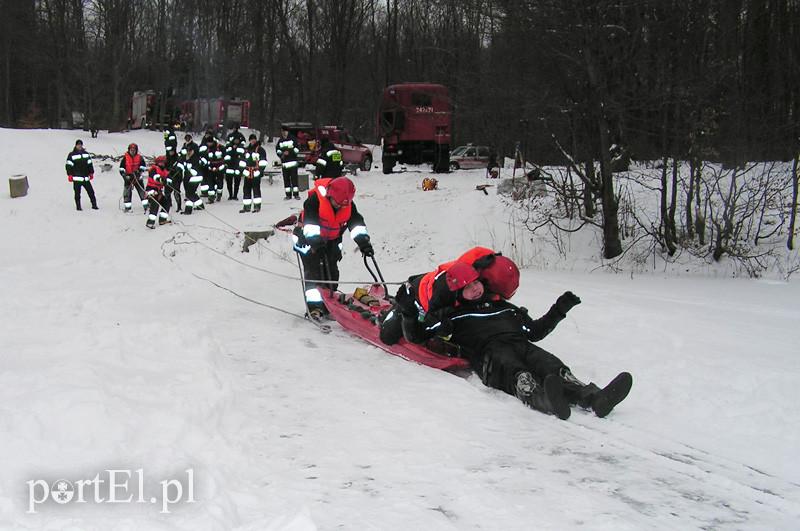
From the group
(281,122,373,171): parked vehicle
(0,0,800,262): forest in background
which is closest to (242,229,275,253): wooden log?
(0,0,800,262): forest in background

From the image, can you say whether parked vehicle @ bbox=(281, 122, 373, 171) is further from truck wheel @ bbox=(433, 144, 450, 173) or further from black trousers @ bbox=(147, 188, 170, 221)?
black trousers @ bbox=(147, 188, 170, 221)

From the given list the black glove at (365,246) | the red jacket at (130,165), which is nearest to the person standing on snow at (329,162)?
the red jacket at (130,165)

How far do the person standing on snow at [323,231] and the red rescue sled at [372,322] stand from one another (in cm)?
19

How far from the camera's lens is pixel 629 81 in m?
11.0

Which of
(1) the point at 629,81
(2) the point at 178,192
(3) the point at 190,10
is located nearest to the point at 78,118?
(3) the point at 190,10

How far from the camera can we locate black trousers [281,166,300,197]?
56.3ft

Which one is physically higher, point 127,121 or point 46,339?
point 127,121

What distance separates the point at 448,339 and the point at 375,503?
2.70m

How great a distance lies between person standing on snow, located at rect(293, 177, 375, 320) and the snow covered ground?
1.66ft

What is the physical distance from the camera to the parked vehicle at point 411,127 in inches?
984

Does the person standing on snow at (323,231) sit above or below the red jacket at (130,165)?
below

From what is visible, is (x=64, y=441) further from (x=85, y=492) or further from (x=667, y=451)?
(x=667, y=451)

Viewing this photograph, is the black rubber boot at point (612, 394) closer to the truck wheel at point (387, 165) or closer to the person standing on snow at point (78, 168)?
the person standing on snow at point (78, 168)

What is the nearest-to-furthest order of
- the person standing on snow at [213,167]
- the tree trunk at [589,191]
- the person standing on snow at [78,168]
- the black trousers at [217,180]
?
the tree trunk at [589,191] < the person standing on snow at [78,168] < the person standing on snow at [213,167] < the black trousers at [217,180]
